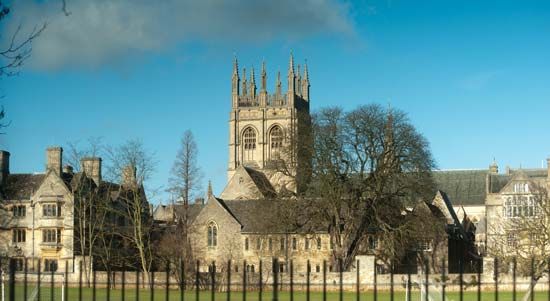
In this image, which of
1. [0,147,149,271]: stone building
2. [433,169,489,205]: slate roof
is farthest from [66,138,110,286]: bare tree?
[433,169,489,205]: slate roof

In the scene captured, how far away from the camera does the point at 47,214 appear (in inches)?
2213

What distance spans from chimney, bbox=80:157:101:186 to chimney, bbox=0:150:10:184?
4.92 metres

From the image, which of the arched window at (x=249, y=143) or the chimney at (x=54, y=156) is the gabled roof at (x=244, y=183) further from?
the arched window at (x=249, y=143)

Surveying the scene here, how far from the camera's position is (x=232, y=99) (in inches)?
3935

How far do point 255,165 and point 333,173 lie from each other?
1667 inches

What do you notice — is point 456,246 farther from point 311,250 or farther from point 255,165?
point 255,165

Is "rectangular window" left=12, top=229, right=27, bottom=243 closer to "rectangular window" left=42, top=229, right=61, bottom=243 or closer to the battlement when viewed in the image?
"rectangular window" left=42, top=229, right=61, bottom=243

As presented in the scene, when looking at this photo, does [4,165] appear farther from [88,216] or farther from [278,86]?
[278,86]

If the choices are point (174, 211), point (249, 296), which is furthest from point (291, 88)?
point (249, 296)

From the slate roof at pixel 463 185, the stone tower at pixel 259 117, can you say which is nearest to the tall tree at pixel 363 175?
the slate roof at pixel 463 185

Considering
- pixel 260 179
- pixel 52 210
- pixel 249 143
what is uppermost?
Result: pixel 249 143

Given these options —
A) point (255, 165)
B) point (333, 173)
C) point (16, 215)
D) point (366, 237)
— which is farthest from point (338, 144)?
point (255, 165)

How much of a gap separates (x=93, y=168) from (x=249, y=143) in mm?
38947

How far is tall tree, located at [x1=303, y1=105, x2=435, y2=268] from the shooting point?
52156mm
